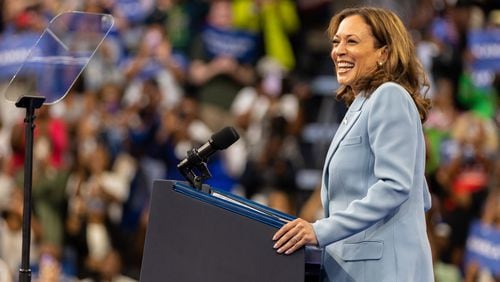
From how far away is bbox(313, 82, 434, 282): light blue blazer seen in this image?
123 inches

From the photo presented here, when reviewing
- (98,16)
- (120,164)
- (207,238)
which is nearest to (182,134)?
(120,164)

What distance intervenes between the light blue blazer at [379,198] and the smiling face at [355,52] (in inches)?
4.0

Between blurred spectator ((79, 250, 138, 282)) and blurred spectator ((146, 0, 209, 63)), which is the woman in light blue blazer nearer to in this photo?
blurred spectator ((79, 250, 138, 282))

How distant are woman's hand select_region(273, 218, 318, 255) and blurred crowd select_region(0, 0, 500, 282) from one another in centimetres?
378

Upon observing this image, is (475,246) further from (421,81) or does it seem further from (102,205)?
(421,81)

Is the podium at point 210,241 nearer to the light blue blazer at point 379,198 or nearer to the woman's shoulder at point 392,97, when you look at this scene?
the light blue blazer at point 379,198

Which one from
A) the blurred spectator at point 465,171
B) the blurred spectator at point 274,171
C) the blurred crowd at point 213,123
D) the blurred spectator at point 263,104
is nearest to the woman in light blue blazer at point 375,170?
the blurred crowd at point 213,123

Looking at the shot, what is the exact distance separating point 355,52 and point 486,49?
15.0 feet

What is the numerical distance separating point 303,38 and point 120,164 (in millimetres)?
1767

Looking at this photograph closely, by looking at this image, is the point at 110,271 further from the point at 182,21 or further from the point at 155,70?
the point at 182,21

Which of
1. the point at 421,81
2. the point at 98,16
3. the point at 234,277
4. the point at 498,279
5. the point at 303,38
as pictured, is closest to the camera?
the point at 234,277

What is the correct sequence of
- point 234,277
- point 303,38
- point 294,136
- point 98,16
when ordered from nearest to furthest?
1. point 234,277
2. point 98,16
3. point 294,136
4. point 303,38

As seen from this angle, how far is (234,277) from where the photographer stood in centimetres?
307

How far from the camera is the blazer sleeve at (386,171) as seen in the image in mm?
3107
